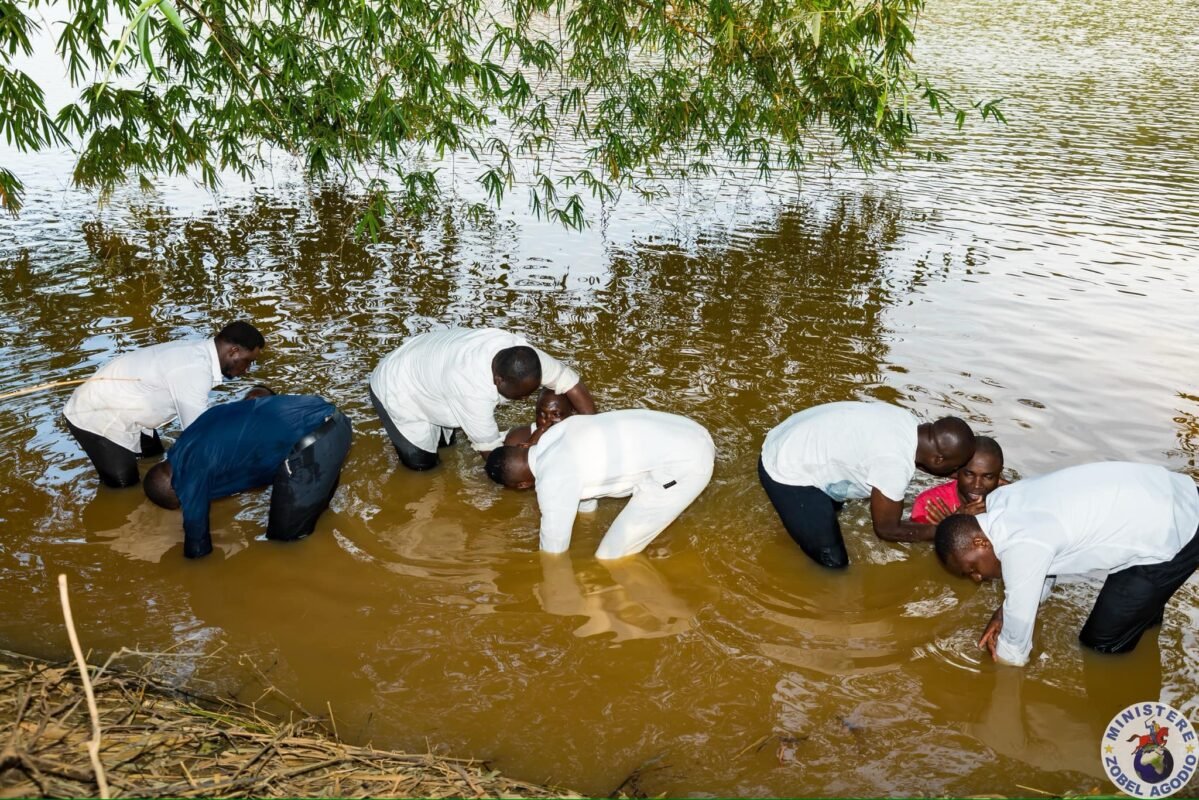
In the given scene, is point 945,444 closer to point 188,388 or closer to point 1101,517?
point 1101,517

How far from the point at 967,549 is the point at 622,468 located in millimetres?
1690

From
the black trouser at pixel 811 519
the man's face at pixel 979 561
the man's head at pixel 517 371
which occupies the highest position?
the man's head at pixel 517 371

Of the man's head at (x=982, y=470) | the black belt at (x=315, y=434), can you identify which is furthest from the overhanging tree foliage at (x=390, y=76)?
the man's head at (x=982, y=470)

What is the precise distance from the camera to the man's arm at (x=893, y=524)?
464 centimetres

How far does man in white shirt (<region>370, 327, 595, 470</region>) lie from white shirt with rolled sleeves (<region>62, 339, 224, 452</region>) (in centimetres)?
106

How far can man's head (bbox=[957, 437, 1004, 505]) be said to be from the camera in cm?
465

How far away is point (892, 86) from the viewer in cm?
741

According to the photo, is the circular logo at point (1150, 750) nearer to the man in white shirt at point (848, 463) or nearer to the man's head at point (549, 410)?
the man in white shirt at point (848, 463)

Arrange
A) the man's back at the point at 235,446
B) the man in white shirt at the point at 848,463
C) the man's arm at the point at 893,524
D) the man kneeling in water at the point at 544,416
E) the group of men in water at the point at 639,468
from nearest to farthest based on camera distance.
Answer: the group of men in water at the point at 639,468, the man in white shirt at the point at 848,463, the man's arm at the point at 893,524, the man's back at the point at 235,446, the man kneeling in water at the point at 544,416

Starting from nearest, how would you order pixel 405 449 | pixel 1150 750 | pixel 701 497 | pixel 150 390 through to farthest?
pixel 1150 750 < pixel 150 390 < pixel 701 497 < pixel 405 449

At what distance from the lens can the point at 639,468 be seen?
486 cm

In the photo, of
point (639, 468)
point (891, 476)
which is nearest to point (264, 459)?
point (639, 468)

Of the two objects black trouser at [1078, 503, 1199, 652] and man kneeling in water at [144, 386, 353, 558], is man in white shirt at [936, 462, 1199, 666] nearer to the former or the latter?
black trouser at [1078, 503, 1199, 652]

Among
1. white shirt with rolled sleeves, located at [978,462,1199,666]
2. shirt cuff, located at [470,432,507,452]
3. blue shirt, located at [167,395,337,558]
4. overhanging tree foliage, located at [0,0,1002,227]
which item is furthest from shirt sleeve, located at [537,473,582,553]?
overhanging tree foliage, located at [0,0,1002,227]
